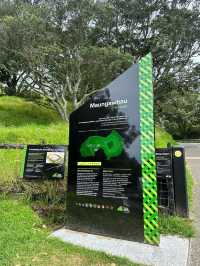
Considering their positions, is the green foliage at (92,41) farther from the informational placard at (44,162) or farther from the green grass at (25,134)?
the informational placard at (44,162)

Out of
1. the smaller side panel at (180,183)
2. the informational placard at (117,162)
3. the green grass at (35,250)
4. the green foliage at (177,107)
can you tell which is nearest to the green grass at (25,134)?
the smaller side panel at (180,183)

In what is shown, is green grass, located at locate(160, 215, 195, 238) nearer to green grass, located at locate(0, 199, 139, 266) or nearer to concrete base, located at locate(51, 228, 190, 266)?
concrete base, located at locate(51, 228, 190, 266)

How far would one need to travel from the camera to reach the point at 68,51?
21453mm

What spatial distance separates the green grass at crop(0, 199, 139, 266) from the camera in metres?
3.74

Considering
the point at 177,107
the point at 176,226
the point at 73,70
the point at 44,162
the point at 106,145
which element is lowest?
the point at 176,226

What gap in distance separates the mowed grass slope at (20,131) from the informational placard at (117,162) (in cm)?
192

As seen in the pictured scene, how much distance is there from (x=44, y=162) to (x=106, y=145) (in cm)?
180

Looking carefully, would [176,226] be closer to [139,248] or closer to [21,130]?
[139,248]

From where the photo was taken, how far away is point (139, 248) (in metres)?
4.19

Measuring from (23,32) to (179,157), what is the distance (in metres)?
16.2

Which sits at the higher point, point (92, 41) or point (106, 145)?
point (92, 41)

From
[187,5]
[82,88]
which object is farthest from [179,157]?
[187,5]

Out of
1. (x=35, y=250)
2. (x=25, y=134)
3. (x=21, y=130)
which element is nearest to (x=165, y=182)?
(x=35, y=250)

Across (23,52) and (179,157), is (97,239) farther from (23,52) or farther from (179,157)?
(23,52)
